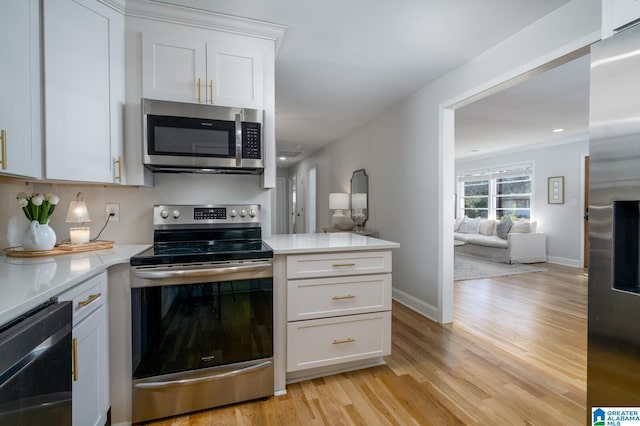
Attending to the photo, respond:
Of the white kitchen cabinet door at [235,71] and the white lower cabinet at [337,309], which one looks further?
the white kitchen cabinet door at [235,71]

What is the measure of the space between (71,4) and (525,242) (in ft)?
23.4

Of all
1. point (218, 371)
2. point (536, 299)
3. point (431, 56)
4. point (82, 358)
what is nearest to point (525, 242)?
point (536, 299)

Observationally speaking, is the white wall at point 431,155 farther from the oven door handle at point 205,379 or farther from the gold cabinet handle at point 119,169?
the gold cabinet handle at point 119,169

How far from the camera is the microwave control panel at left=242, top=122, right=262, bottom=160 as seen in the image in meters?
2.03

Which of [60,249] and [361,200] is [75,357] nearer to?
[60,249]

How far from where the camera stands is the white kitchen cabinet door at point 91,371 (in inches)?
49.2

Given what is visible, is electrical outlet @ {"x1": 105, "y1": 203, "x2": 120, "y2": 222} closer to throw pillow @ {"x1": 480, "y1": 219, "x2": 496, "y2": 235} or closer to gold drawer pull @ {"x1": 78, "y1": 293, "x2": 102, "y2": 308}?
gold drawer pull @ {"x1": 78, "y1": 293, "x2": 102, "y2": 308}

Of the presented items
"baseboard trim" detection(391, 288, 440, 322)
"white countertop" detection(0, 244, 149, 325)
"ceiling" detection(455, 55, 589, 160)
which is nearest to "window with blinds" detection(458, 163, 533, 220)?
"ceiling" detection(455, 55, 589, 160)

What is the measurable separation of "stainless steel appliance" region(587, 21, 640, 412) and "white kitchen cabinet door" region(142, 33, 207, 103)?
2.09m

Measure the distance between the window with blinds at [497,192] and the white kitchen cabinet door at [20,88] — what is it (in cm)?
780

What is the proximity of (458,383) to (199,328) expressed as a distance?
66.2 inches

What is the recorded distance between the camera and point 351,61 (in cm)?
261

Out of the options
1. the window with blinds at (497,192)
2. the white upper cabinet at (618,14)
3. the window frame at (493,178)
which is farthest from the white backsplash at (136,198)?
the window with blinds at (497,192)

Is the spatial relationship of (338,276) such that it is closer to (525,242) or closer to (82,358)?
(82,358)
